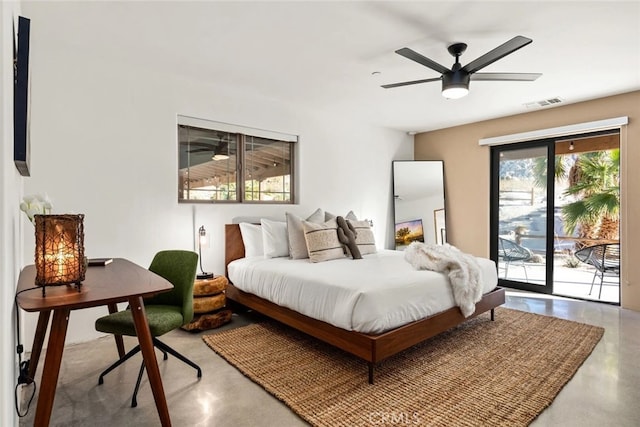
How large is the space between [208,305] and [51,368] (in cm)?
185

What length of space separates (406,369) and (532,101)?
12.4 ft

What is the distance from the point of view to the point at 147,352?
1694mm

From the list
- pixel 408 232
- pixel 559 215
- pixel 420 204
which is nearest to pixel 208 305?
pixel 408 232

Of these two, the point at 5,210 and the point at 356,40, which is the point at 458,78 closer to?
the point at 356,40

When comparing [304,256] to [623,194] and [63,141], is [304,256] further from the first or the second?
[623,194]

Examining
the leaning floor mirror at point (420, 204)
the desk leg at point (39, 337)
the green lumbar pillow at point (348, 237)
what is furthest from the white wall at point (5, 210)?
the leaning floor mirror at point (420, 204)

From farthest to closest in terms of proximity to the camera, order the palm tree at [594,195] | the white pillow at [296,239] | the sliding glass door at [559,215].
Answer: the palm tree at [594,195] < the sliding glass door at [559,215] < the white pillow at [296,239]

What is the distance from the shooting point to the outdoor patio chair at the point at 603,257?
4473 mm

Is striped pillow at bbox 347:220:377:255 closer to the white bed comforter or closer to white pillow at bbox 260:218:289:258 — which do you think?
the white bed comforter

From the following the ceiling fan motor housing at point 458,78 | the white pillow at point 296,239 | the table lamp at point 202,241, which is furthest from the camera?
the white pillow at point 296,239

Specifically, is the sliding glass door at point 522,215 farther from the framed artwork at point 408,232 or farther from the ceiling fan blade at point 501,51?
the ceiling fan blade at point 501,51

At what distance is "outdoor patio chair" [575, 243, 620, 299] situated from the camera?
4.47m

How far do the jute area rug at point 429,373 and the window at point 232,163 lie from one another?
162cm

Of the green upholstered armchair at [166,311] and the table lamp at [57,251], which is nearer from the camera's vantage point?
the table lamp at [57,251]
